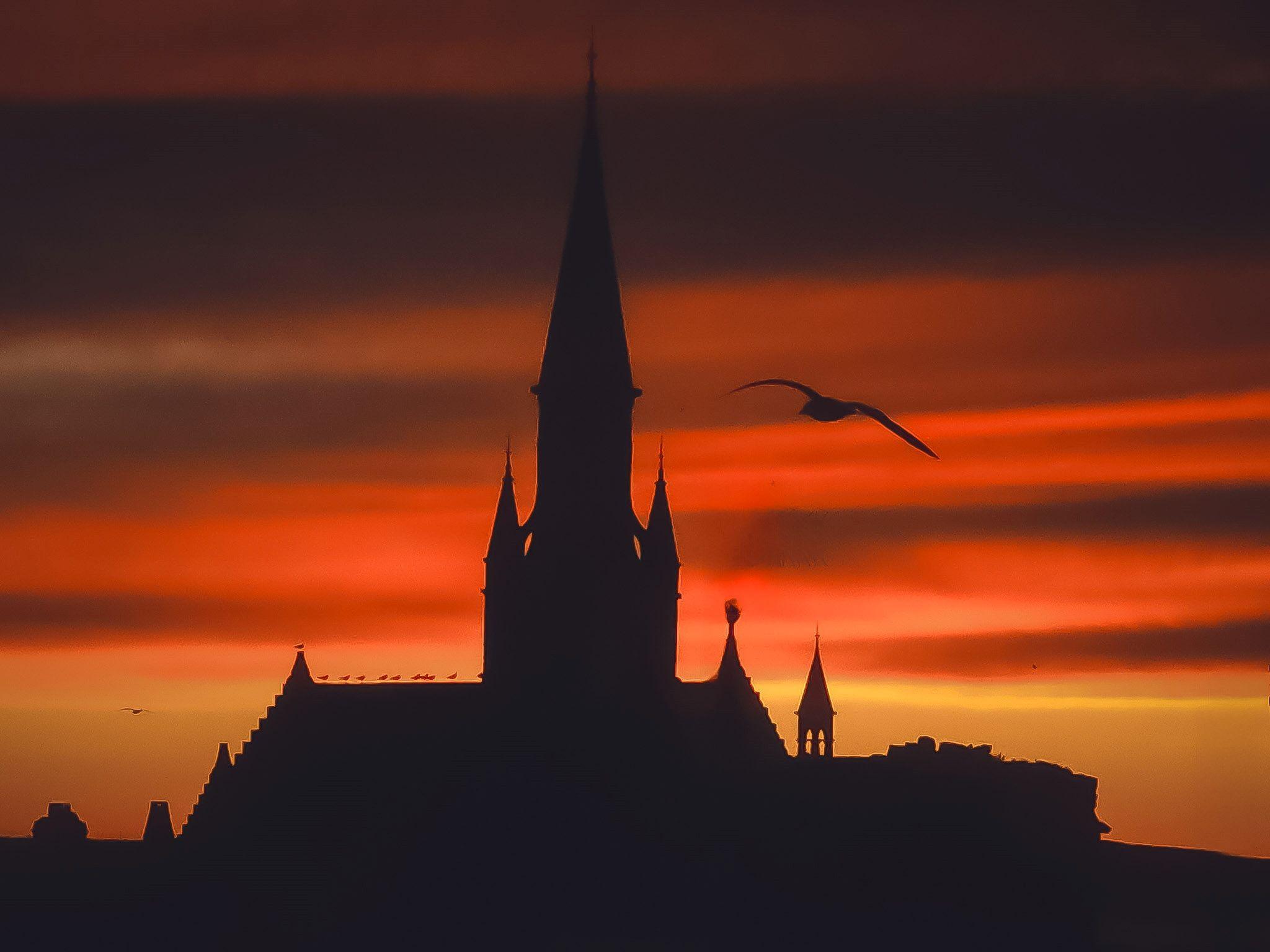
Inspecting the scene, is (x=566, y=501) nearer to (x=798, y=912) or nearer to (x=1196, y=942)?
(x=798, y=912)

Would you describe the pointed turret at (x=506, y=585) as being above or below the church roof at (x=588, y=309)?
below

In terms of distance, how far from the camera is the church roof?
114 m

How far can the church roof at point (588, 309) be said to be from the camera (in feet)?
373

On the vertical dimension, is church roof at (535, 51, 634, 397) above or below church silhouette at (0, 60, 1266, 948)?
above

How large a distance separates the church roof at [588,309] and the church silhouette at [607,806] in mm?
98

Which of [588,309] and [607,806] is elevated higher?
[588,309]

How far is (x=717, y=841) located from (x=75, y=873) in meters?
35.7

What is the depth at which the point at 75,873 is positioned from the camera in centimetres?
13450

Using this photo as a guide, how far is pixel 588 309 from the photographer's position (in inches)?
4503

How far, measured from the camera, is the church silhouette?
113m

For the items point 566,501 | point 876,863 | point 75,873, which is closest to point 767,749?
point 876,863

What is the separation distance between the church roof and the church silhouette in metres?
0.10

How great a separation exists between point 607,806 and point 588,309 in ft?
65.0

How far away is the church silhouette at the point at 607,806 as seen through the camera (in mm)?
113188
